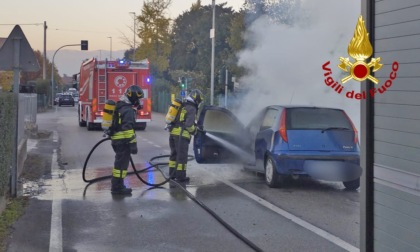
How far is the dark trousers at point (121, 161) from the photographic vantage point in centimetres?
918

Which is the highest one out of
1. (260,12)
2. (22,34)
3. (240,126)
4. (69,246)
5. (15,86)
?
(260,12)

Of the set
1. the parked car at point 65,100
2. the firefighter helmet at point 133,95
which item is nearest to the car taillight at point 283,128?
the firefighter helmet at point 133,95

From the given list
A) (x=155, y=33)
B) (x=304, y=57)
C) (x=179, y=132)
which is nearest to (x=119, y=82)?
(x=304, y=57)

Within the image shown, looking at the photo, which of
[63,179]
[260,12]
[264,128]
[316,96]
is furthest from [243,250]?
[260,12]

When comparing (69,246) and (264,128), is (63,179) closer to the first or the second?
(264,128)

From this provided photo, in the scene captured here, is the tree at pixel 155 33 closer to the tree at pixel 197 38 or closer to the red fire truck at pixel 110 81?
the tree at pixel 197 38

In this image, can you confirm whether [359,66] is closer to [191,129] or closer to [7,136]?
[7,136]

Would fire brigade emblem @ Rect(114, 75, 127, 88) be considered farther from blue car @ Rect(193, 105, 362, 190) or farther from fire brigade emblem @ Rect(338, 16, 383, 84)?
fire brigade emblem @ Rect(338, 16, 383, 84)

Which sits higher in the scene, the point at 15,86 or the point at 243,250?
the point at 15,86

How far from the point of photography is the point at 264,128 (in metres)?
9.94

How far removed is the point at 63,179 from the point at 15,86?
2.45m

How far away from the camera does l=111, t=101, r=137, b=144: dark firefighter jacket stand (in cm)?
914

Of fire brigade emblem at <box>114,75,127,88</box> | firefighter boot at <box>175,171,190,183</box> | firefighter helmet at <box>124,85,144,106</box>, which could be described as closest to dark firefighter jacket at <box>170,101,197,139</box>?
firefighter boot at <box>175,171,190,183</box>

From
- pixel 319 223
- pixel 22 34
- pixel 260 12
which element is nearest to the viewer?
pixel 319 223
